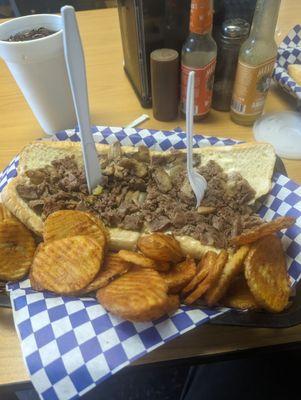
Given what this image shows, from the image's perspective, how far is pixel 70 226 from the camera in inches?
34.4

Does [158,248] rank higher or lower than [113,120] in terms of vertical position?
higher

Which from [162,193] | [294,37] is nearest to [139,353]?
[162,193]

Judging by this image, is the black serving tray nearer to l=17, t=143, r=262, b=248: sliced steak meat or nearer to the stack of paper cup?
l=17, t=143, r=262, b=248: sliced steak meat

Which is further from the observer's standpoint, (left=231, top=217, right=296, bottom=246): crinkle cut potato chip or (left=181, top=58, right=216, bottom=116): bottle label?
(left=181, top=58, right=216, bottom=116): bottle label

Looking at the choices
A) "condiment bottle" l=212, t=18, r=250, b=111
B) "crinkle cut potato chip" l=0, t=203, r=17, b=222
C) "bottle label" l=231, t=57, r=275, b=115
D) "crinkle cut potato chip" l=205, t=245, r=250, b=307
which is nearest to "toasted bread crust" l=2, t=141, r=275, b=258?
"crinkle cut potato chip" l=0, t=203, r=17, b=222

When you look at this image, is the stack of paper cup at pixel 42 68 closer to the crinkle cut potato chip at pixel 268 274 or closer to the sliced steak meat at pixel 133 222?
the sliced steak meat at pixel 133 222

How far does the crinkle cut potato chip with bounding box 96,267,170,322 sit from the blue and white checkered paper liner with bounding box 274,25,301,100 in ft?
3.24

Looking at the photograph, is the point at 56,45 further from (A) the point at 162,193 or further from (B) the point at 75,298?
(B) the point at 75,298

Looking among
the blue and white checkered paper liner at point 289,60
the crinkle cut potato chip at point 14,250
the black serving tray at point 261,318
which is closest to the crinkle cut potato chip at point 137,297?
the black serving tray at point 261,318

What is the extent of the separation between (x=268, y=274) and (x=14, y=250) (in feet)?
2.09

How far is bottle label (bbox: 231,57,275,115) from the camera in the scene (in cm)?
114

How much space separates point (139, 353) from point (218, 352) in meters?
0.20

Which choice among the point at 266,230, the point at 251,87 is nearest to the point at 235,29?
the point at 251,87

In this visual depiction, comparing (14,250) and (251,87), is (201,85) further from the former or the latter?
(14,250)
